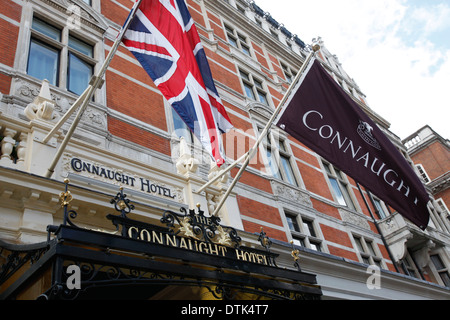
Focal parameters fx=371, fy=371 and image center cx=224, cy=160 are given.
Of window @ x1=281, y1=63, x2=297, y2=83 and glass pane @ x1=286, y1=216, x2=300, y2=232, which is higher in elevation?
window @ x1=281, y1=63, x2=297, y2=83

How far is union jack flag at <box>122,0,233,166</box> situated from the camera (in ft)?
22.3

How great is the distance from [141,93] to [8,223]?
597cm

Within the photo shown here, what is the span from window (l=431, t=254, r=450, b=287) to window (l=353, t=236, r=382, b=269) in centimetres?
571

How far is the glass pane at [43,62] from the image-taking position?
29.6 ft

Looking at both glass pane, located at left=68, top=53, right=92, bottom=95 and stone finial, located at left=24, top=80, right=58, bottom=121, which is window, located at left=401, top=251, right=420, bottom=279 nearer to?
glass pane, located at left=68, top=53, right=92, bottom=95

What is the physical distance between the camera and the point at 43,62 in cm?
938

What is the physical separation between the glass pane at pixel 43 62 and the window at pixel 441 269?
1987 cm

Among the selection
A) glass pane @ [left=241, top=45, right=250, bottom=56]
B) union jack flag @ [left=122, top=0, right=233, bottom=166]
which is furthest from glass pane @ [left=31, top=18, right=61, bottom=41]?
glass pane @ [left=241, top=45, right=250, bottom=56]

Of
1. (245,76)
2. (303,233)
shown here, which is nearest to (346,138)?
(303,233)

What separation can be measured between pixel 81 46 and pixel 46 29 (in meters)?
0.99

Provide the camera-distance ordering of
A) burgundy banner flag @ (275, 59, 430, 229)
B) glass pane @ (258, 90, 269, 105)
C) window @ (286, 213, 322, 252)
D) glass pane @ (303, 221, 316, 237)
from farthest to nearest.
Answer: glass pane @ (258, 90, 269, 105)
glass pane @ (303, 221, 316, 237)
window @ (286, 213, 322, 252)
burgundy banner flag @ (275, 59, 430, 229)

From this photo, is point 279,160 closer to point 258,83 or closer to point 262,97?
point 262,97

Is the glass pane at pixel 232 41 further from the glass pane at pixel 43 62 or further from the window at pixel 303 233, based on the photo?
the glass pane at pixel 43 62

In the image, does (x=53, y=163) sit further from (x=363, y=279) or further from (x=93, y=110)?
(x=363, y=279)
